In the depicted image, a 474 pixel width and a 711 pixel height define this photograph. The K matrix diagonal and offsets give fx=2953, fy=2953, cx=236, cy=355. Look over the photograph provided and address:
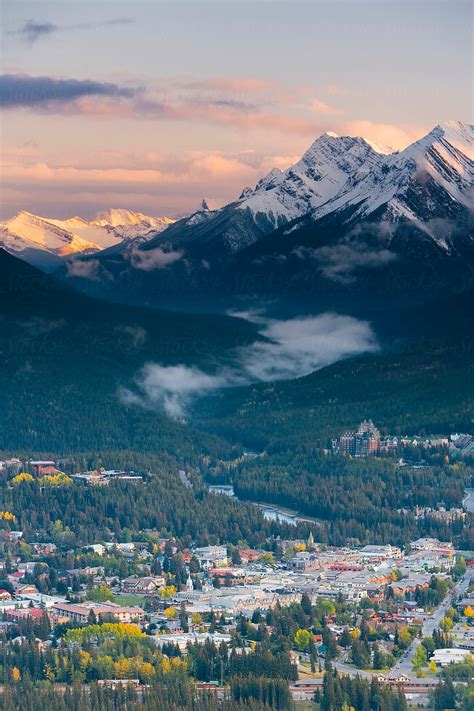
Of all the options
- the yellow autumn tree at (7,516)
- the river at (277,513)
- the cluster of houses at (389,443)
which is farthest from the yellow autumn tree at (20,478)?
the cluster of houses at (389,443)

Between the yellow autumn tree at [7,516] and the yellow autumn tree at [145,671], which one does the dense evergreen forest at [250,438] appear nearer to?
the yellow autumn tree at [7,516]

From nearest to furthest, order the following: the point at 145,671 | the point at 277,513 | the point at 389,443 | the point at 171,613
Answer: the point at 145,671 < the point at 171,613 < the point at 277,513 < the point at 389,443

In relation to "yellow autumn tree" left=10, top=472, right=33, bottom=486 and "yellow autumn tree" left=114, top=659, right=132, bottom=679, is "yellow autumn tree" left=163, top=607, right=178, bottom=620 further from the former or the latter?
"yellow autumn tree" left=10, top=472, right=33, bottom=486

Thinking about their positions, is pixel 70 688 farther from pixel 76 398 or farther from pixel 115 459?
pixel 76 398

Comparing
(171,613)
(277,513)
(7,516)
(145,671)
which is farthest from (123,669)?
(277,513)

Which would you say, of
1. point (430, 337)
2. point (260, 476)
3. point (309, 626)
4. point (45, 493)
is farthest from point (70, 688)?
point (430, 337)

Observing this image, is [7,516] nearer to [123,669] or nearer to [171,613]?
[171,613]

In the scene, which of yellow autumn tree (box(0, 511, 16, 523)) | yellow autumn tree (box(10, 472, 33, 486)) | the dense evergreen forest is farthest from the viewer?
yellow autumn tree (box(10, 472, 33, 486))

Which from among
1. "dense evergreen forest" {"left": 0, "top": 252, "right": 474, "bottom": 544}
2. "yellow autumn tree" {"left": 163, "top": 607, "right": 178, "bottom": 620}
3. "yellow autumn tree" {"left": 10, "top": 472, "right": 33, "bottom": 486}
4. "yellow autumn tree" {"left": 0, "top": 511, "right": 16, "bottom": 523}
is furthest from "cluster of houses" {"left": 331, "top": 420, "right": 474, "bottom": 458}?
"yellow autumn tree" {"left": 163, "top": 607, "right": 178, "bottom": 620}

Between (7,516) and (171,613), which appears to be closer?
(171,613)
